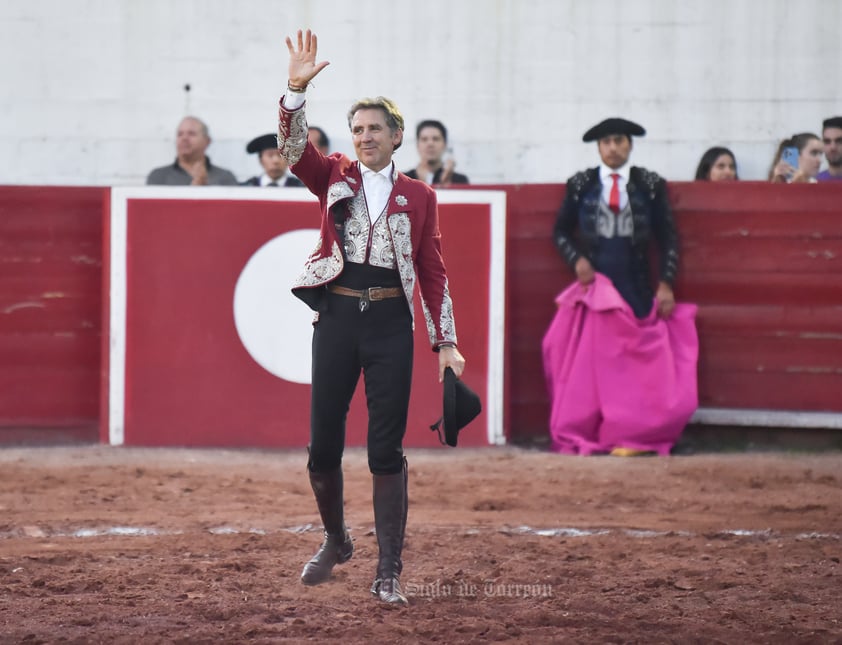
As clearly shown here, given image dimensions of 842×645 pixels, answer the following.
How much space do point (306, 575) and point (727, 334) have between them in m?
3.99

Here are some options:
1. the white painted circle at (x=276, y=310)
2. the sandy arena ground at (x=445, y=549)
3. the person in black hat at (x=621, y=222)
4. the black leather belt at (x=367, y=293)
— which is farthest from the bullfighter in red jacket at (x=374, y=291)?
the person in black hat at (x=621, y=222)

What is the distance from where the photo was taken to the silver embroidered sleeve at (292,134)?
375 cm

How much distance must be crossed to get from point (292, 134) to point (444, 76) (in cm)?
549

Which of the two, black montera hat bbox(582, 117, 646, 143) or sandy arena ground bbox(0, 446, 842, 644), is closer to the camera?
sandy arena ground bbox(0, 446, 842, 644)

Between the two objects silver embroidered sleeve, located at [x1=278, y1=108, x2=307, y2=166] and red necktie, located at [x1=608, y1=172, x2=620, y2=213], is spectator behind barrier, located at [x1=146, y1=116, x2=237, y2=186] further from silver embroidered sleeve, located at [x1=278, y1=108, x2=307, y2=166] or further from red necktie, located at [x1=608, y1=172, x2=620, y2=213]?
silver embroidered sleeve, located at [x1=278, y1=108, x2=307, y2=166]

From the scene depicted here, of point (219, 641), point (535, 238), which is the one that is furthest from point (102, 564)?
point (535, 238)

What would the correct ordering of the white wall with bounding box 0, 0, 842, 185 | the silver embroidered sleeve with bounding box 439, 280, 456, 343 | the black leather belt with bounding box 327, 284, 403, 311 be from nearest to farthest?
the black leather belt with bounding box 327, 284, 403, 311 → the silver embroidered sleeve with bounding box 439, 280, 456, 343 → the white wall with bounding box 0, 0, 842, 185

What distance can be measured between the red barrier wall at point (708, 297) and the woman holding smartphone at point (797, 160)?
13.1 inches

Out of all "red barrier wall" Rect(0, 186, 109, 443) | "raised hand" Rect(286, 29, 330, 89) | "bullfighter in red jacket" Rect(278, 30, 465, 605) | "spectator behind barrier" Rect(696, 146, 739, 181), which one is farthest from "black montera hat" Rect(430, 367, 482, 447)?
"spectator behind barrier" Rect(696, 146, 739, 181)

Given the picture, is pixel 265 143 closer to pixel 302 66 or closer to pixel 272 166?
pixel 272 166

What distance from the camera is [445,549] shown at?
476 cm

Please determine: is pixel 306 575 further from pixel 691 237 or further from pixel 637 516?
pixel 691 237

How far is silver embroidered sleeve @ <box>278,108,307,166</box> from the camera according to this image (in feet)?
12.3

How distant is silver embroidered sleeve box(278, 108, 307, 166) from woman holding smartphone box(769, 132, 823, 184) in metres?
4.32
